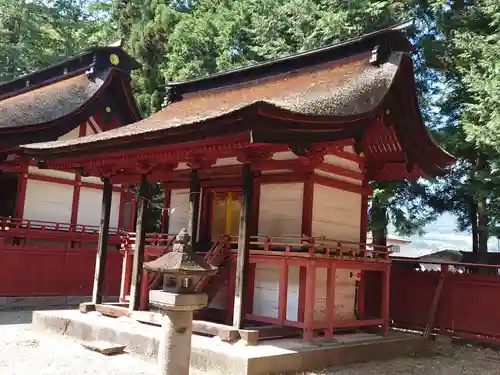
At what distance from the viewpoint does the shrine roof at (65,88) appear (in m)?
16.8

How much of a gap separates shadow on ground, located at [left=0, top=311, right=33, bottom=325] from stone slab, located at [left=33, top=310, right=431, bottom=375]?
1.37m

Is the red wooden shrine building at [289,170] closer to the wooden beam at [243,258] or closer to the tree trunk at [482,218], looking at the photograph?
the wooden beam at [243,258]

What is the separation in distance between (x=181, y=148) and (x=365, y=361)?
534cm

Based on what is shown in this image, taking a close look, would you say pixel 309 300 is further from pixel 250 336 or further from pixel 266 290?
pixel 266 290

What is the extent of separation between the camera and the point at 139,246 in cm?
1094

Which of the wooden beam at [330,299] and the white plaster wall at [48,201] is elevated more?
the white plaster wall at [48,201]

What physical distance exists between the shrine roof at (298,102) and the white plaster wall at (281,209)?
1.88m

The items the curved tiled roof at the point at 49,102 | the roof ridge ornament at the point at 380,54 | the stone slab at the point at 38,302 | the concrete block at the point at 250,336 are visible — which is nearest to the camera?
the concrete block at the point at 250,336

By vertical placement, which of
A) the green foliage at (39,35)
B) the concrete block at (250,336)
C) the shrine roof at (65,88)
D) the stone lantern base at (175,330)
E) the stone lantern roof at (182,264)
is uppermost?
the green foliage at (39,35)

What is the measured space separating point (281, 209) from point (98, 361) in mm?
4536

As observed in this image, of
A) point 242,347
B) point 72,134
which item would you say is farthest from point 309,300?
point 72,134

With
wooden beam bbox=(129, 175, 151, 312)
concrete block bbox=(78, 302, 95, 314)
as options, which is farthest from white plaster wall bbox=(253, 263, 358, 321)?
concrete block bbox=(78, 302, 95, 314)

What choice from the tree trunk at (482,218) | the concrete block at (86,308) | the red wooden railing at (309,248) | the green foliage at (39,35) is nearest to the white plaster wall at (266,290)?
the red wooden railing at (309,248)

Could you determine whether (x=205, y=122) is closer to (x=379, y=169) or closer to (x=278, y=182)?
(x=278, y=182)
